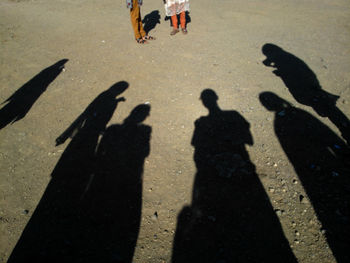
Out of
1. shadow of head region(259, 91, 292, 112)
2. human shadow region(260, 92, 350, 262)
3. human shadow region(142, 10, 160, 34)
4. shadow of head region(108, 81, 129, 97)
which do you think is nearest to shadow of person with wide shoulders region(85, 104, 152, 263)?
shadow of head region(108, 81, 129, 97)

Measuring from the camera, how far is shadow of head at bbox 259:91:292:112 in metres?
4.82

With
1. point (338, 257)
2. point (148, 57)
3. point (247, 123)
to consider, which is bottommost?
point (338, 257)

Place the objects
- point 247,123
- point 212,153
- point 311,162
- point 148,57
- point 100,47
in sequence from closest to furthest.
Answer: point 311,162 → point 212,153 → point 247,123 → point 148,57 → point 100,47

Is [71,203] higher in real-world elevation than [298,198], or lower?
higher

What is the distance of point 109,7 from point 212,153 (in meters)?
10.2

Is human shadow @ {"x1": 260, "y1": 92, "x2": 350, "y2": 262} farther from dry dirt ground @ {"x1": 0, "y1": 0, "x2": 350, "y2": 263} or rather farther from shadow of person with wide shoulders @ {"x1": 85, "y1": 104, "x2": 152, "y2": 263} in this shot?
shadow of person with wide shoulders @ {"x1": 85, "y1": 104, "x2": 152, "y2": 263}

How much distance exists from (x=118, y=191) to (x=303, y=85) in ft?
15.4

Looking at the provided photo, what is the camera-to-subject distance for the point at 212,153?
393 cm

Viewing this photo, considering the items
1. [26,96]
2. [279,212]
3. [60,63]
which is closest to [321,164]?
[279,212]

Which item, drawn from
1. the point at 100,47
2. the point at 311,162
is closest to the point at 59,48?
the point at 100,47

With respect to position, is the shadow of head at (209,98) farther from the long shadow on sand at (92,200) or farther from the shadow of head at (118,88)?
the shadow of head at (118,88)

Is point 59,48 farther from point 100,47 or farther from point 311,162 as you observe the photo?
point 311,162

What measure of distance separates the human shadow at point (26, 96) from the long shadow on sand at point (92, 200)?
56.4 inches

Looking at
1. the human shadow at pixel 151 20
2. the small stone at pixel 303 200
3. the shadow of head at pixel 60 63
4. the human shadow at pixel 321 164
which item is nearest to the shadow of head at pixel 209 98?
the human shadow at pixel 321 164
